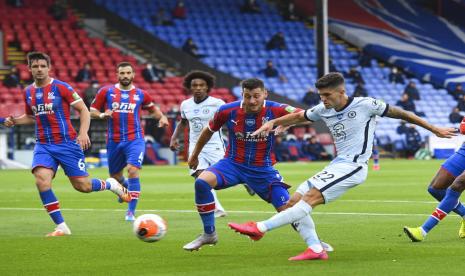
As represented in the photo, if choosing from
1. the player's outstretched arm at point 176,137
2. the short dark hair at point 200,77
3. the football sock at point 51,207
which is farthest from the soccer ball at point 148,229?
the player's outstretched arm at point 176,137

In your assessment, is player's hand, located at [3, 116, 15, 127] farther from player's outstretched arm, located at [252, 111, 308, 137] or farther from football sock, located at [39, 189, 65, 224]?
player's outstretched arm, located at [252, 111, 308, 137]

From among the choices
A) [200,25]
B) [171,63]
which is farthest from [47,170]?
[200,25]

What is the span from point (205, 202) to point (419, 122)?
2508 mm

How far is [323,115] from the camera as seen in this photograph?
11.2m

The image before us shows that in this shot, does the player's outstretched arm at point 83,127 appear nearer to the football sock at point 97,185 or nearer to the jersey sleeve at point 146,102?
the football sock at point 97,185

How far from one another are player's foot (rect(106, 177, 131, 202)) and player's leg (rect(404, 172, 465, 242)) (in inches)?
185

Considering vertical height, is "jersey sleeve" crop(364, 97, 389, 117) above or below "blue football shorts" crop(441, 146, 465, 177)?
above

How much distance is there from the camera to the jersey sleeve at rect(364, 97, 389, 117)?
436 inches

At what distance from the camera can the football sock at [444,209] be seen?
488 inches

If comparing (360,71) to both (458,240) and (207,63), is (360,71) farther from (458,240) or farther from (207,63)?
(458,240)

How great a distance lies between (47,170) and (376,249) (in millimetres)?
4715

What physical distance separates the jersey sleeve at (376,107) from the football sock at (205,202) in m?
1.94

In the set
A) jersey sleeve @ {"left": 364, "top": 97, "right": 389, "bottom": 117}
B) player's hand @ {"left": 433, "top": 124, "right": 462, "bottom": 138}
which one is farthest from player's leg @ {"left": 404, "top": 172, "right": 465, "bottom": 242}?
jersey sleeve @ {"left": 364, "top": 97, "right": 389, "bottom": 117}

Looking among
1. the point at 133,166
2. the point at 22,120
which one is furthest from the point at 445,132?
the point at 133,166
